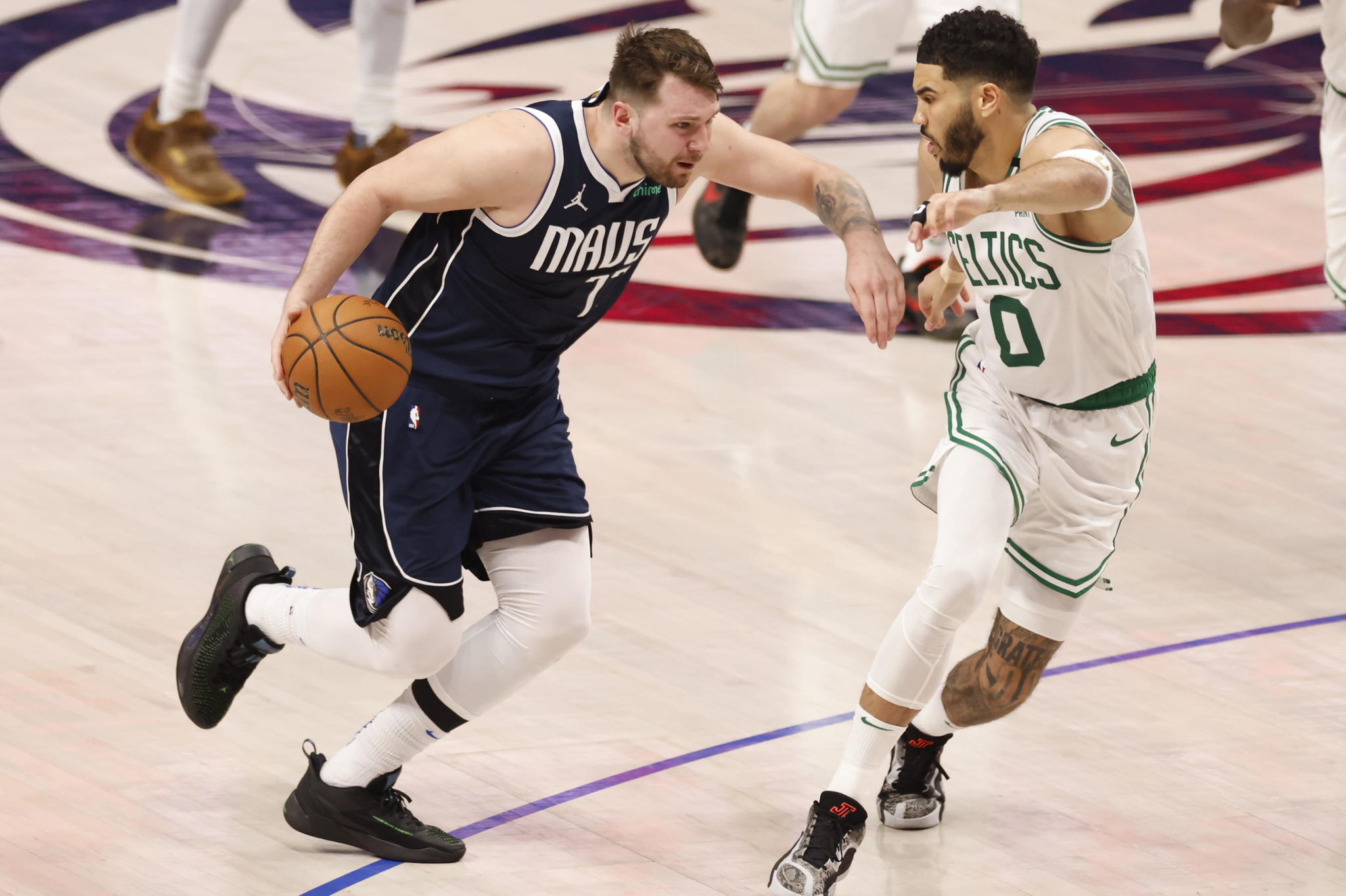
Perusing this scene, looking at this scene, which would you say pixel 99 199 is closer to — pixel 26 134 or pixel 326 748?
pixel 26 134

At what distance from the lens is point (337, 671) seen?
527 centimetres

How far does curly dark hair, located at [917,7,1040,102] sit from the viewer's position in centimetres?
438

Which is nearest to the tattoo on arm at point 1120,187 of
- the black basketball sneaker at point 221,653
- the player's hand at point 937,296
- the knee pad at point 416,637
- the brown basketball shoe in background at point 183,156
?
the player's hand at point 937,296

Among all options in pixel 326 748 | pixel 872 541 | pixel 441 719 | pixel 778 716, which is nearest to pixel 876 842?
pixel 778 716

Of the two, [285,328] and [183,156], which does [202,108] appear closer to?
[183,156]

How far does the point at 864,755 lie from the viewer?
4.30 m

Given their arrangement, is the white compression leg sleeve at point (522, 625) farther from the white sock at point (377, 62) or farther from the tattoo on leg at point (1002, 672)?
the white sock at point (377, 62)

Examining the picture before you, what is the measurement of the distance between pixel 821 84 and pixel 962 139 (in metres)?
3.89

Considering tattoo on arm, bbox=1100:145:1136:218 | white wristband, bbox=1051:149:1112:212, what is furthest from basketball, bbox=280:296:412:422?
tattoo on arm, bbox=1100:145:1136:218

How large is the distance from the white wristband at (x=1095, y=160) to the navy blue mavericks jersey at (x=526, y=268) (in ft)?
2.78

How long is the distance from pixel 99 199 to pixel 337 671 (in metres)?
4.73

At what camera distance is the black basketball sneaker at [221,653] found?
15.1 feet

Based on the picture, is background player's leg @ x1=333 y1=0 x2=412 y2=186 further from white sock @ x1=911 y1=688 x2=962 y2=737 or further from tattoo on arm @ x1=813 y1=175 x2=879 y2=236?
white sock @ x1=911 y1=688 x2=962 y2=737

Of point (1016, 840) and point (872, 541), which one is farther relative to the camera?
point (872, 541)
